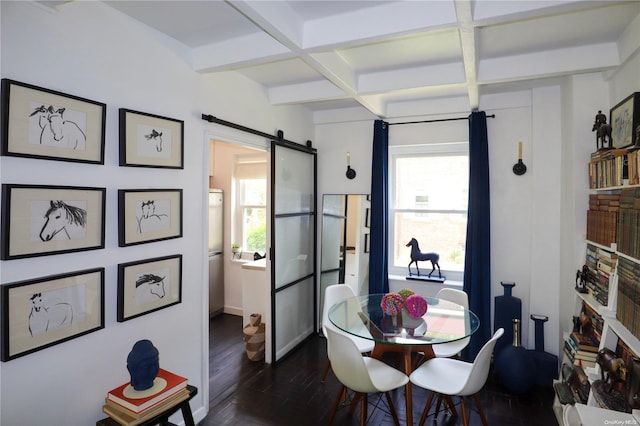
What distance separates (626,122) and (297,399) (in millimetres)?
3013

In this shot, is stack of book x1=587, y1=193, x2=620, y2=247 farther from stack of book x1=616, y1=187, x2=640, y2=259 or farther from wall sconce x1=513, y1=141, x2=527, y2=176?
wall sconce x1=513, y1=141, x2=527, y2=176

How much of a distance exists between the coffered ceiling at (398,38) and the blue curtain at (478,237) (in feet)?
1.50

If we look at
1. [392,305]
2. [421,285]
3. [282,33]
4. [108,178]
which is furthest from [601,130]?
[108,178]

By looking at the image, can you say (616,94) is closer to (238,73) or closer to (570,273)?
(570,273)

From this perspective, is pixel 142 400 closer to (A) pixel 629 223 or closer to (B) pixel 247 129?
(B) pixel 247 129

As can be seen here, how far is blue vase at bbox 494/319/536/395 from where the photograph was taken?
9.45 ft

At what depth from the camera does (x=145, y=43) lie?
7.10ft

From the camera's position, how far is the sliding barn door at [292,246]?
3.50 meters

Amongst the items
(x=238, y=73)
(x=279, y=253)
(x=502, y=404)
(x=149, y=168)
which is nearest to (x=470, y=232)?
(x=502, y=404)

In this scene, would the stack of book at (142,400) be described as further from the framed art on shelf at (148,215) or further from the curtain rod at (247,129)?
the curtain rod at (247,129)

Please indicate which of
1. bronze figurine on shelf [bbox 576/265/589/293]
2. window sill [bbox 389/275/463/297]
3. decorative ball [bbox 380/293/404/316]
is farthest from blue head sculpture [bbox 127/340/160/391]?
bronze figurine on shelf [bbox 576/265/589/293]

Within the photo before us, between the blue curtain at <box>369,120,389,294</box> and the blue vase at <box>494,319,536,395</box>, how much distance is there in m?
1.28

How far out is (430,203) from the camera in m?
3.96

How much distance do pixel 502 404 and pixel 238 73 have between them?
11.3ft
